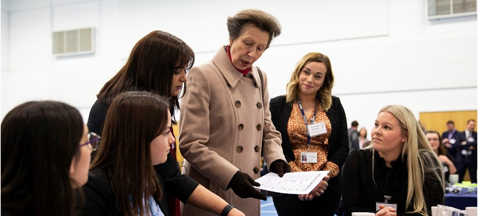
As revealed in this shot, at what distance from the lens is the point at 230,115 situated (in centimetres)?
234

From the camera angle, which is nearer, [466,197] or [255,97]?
[255,97]

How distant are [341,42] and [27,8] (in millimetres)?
9412

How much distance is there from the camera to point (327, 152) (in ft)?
10.2

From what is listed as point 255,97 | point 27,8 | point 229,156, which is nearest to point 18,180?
point 229,156

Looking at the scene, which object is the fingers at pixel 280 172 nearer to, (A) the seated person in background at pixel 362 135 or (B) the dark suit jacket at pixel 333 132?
(B) the dark suit jacket at pixel 333 132

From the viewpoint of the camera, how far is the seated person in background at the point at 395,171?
2.83 m

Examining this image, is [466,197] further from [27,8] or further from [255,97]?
[27,8]

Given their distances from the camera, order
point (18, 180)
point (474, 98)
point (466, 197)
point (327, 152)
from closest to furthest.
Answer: point (18, 180) → point (327, 152) → point (466, 197) → point (474, 98)

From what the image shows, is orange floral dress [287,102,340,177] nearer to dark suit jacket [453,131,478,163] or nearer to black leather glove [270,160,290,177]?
black leather glove [270,160,290,177]

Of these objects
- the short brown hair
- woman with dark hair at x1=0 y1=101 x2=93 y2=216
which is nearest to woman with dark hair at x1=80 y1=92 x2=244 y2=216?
woman with dark hair at x1=0 y1=101 x2=93 y2=216

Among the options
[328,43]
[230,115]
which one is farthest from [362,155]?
[328,43]

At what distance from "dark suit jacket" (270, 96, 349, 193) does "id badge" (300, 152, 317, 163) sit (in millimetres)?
64

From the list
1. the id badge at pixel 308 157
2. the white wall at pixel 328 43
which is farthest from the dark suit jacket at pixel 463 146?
the id badge at pixel 308 157

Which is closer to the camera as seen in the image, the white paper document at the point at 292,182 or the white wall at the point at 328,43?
the white paper document at the point at 292,182
